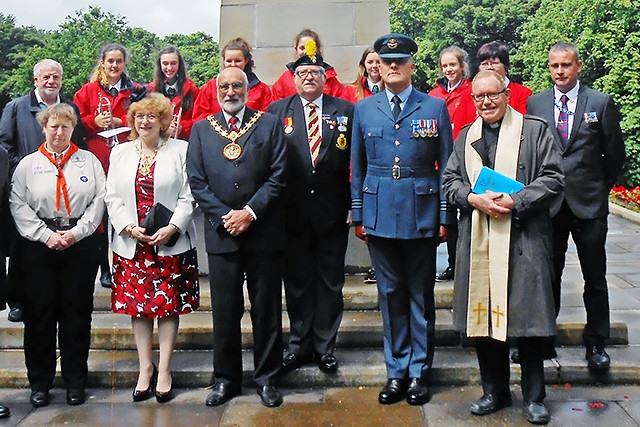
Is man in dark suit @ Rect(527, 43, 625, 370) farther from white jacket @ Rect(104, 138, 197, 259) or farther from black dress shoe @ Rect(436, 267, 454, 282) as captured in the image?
white jacket @ Rect(104, 138, 197, 259)

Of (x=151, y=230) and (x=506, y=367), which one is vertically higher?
(x=151, y=230)

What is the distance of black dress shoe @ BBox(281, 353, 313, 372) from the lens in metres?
4.48

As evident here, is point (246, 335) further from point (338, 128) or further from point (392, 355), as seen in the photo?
point (338, 128)

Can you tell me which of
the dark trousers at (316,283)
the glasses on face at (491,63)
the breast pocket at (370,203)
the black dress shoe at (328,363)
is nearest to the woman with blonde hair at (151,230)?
the dark trousers at (316,283)

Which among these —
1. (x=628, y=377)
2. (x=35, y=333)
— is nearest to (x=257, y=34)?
(x=35, y=333)

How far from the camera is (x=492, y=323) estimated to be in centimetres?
379

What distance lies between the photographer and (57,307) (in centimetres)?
428

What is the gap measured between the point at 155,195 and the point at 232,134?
1.94 feet

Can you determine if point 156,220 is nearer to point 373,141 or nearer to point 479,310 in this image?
point 373,141

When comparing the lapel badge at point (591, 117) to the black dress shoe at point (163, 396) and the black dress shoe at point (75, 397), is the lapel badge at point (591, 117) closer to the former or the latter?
the black dress shoe at point (163, 396)

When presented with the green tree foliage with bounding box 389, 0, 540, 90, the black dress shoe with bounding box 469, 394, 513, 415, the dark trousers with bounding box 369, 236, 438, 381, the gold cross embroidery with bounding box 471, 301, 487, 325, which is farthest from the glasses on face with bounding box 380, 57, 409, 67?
the green tree foliage with bounding box 389, 0, 540, 90

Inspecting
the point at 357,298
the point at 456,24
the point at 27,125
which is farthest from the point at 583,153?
the point at 456,24

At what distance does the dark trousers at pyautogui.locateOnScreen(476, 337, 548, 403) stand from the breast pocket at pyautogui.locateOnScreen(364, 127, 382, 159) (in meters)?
1.24

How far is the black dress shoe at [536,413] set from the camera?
3852 mm
